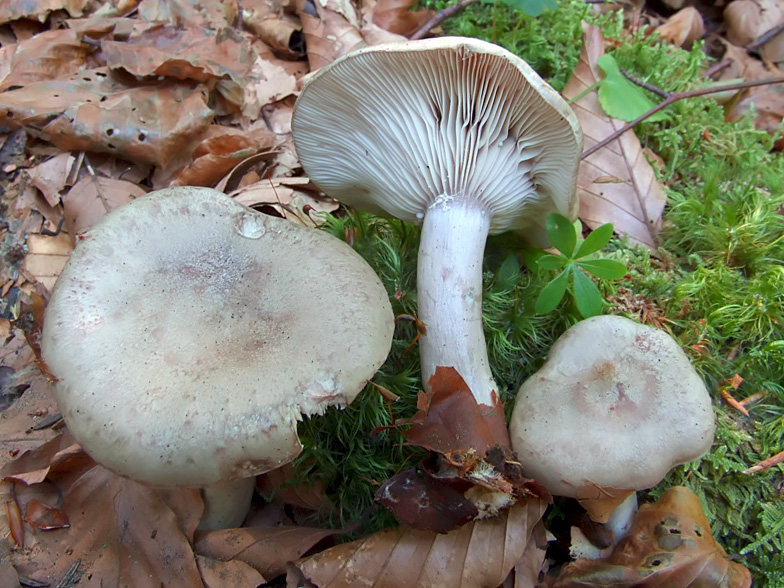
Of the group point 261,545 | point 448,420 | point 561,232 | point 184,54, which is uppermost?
point 184,54

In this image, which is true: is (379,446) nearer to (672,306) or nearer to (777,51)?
(672,306)

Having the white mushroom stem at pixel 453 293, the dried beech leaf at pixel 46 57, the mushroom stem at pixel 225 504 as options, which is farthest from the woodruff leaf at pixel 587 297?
the dried beech leaf at pixel 46 57

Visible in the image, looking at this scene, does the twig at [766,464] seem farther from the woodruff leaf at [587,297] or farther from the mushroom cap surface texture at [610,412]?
the woodruff leaf at [587,297]

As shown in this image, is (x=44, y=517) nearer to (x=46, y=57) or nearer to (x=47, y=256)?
(x=47, y=256)

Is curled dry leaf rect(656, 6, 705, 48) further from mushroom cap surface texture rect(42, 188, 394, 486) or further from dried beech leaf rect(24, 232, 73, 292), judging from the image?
dried beech leaf rect(24, 232, 73, 292)

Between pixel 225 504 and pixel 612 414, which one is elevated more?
pixel 612 414

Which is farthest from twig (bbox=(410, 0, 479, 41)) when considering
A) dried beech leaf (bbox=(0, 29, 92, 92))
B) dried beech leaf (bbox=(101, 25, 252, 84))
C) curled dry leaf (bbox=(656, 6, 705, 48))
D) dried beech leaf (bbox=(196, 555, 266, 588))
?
dried beech leaf (bbox=(196, 555, 266, 588))

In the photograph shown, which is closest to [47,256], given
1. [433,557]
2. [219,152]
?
[219,152]
